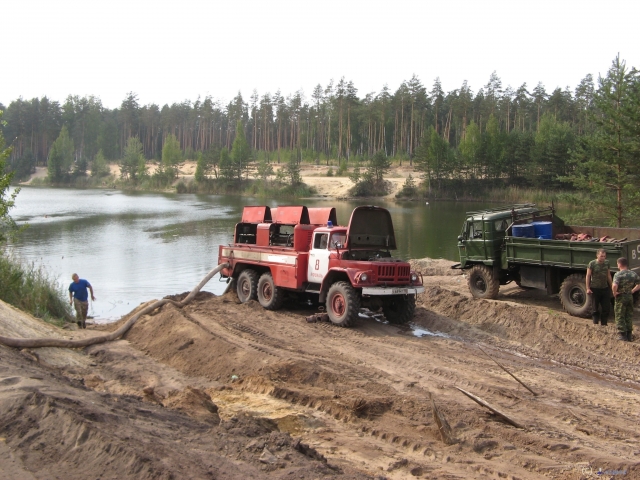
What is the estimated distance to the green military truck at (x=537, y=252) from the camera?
1351 cm

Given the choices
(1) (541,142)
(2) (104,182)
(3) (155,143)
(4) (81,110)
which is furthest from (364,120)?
(4) (81,110)

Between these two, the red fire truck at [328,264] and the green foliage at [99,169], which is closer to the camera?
the red fire truck at [328,264]

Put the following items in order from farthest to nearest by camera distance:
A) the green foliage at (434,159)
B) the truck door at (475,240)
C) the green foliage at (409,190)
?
the green foliage at (409,190), the green foliage at (434,159), the truck door at (475,240)

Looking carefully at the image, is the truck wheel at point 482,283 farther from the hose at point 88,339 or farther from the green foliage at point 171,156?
the green foliage at point 171,156

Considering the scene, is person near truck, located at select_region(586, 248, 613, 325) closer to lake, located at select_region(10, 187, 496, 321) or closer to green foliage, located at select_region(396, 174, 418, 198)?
lake, located at select_region(10, 187, 496, 321)

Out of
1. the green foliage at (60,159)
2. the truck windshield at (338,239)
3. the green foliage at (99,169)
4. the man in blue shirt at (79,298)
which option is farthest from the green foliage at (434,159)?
the green foliage at (60,159)

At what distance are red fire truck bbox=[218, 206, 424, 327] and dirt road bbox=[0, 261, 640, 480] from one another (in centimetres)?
70

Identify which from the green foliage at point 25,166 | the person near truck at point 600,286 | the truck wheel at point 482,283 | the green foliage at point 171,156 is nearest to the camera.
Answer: the person near truck at point 600,286

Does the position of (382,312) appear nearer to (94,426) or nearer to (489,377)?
(489,377)

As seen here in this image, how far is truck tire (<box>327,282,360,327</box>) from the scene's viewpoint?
13.1m

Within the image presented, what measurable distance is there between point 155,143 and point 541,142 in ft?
310

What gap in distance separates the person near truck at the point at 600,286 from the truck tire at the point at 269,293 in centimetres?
736

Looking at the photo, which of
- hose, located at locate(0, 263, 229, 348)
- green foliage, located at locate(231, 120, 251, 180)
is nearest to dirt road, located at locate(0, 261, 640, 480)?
hose, located at locate(0, 263, 229, 348)

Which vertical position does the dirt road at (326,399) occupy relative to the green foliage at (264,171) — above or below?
below
